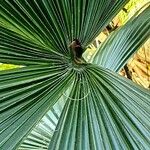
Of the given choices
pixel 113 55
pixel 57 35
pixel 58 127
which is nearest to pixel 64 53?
pixel 57 35

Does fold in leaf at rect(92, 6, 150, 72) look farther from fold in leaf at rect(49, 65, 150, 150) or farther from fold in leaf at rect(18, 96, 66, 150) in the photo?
fold in leaf at rect(49, 65, 150, 150)

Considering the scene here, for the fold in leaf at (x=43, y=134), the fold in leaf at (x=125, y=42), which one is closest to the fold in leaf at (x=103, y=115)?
the fold in leaf at (x=125, y=42)

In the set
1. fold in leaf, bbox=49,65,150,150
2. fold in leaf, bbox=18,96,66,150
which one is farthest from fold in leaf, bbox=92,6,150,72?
fold in leaf, bbox=49,65,150,150

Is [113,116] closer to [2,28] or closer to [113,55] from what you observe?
[2,28]

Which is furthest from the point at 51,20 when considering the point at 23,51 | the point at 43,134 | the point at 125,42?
the point at 43,134

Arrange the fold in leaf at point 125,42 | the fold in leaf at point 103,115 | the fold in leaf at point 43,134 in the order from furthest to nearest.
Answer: the fold in leaf at point 43,134
the fold in leaf at point 125,42
the fold in leaf at point 103,115

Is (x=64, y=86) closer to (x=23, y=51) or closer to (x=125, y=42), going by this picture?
(x=23, y=51)

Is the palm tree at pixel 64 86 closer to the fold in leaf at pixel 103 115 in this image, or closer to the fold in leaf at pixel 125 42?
the fold in leaf at pixel 103 115
